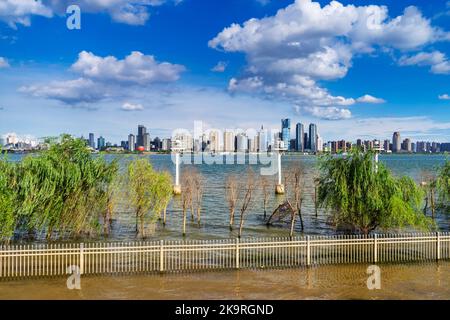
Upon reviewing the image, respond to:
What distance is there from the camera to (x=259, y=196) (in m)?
62.1

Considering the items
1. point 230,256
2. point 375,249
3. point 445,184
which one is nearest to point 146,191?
point 230,256

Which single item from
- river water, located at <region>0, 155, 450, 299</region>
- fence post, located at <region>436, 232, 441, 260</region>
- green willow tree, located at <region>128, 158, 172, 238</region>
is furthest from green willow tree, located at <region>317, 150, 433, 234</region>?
green willow tree, located at <region>128, 158, 172, 238</region>

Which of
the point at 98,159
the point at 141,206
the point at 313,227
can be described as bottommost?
the point at 313,227

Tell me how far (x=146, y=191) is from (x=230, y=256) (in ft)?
35.9

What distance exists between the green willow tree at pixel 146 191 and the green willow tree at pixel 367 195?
11509mm

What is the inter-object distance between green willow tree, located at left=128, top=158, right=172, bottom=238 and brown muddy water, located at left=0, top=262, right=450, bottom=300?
38.2ft

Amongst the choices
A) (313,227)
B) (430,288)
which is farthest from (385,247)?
(313,227)

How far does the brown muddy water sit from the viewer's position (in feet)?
53.3

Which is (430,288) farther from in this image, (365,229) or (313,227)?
(313,227)

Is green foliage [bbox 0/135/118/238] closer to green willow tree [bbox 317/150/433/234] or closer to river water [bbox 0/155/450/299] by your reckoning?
A: river water [bbox 0/155/450/299]

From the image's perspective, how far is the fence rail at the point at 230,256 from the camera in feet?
63.3

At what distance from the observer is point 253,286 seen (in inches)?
690

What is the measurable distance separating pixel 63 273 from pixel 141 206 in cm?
1168
